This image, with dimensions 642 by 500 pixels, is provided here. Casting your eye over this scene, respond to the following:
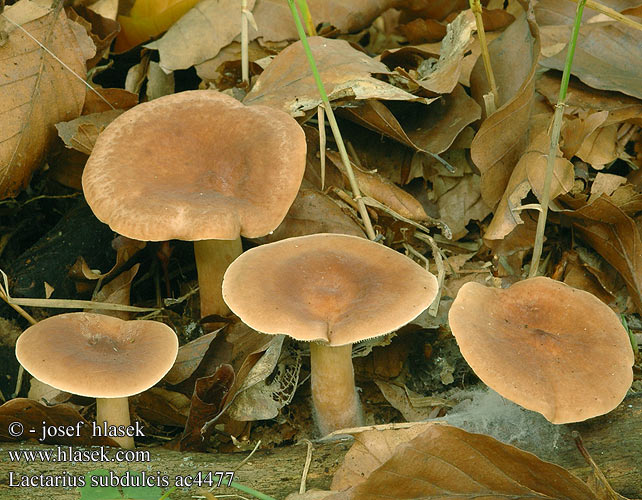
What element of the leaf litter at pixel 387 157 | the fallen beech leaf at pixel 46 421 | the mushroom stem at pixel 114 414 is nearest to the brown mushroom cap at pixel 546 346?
the leaf litter at pixel 387 157

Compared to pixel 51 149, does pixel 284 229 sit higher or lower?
lower

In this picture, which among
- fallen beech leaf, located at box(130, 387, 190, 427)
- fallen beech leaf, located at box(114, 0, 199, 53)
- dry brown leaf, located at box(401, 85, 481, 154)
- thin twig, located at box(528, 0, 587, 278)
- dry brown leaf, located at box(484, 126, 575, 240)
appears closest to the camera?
thin twig, located at box(528, 0, 587, 278)

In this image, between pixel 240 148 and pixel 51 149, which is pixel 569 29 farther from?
pixel 51 149

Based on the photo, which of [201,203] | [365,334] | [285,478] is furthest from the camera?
[201,203]

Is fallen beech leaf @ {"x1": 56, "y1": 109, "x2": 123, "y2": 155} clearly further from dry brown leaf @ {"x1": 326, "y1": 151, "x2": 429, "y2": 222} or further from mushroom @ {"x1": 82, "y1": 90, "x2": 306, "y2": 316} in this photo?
dry brown leaf @ {"x1": 326, "y1": 151, "x2": 429, "y2": 222}

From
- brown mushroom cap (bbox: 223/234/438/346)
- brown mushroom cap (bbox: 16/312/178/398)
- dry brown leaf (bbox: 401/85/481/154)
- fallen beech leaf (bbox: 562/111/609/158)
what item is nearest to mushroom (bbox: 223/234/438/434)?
brown mushroom cap (bbox: 223/234/438/346)

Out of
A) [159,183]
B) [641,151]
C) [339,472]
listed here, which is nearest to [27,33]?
[159,183]

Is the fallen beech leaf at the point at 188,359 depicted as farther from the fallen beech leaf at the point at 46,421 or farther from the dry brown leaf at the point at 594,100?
the dry brown leaf at the point at 594,100
